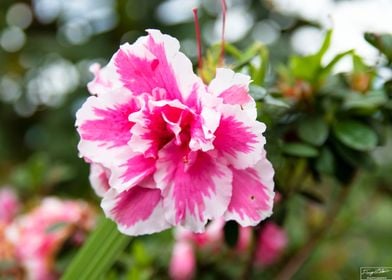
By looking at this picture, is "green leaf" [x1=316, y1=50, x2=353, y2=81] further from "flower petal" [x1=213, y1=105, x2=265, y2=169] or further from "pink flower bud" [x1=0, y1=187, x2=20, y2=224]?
"pink flower bud" [x1=0, y1=187, x2=20, y2=224]

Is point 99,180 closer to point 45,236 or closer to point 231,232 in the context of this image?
point 231,232

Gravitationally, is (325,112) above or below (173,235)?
above

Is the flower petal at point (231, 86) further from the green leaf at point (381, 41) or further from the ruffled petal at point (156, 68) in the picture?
the green leaf at point (381, 41)

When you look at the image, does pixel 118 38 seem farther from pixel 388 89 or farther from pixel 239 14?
pixel 388 89

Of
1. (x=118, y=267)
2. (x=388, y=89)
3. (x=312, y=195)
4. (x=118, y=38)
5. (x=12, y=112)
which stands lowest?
(x=12, y=112)

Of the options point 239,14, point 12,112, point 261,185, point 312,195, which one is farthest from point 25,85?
point 261,185

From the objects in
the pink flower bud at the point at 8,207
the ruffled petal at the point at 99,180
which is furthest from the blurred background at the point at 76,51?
the ruffled petal at the point at 99,180

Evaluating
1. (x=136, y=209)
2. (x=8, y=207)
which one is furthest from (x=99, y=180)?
(x=8, y=207)
